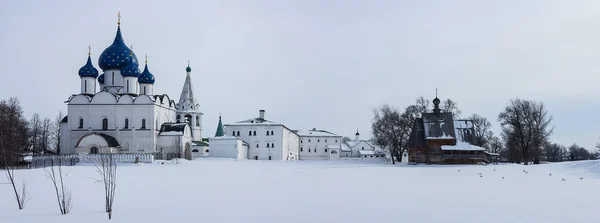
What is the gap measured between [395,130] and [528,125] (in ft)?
38.6

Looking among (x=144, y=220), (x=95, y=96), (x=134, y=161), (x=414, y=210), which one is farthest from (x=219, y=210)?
(x=95, y=96)

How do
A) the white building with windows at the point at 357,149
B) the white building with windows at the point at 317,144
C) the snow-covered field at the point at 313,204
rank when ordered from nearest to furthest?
the snow-covered field at the point at 313,204, the white building with windows at the point at 317,144, the white building with windows at the point at 357,149

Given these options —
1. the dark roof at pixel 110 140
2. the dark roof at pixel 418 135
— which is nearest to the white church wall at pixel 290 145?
the dark roof at pixel 418 135

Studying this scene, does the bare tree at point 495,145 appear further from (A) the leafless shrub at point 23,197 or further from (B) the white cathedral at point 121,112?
(A) the leafless shrub at point 23,197

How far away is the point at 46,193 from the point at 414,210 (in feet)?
34.6

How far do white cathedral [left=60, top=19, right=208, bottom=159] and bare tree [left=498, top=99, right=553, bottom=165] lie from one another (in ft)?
99.1

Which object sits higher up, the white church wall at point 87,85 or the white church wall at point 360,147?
the white church wall at point 87,85

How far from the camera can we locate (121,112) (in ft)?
149

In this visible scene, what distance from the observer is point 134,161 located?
37344mm

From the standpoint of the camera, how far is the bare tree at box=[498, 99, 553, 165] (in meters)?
42.5

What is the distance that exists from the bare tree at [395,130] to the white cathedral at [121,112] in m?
18.9

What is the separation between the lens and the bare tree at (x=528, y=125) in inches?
1673

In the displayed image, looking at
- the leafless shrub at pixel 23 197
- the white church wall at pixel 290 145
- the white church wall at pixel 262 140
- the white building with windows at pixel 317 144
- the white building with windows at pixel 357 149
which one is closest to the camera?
the leafless shrub at pixel 23 197

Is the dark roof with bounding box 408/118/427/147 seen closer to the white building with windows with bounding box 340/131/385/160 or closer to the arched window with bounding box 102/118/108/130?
the arched window with bounding box 102/118/108/130
